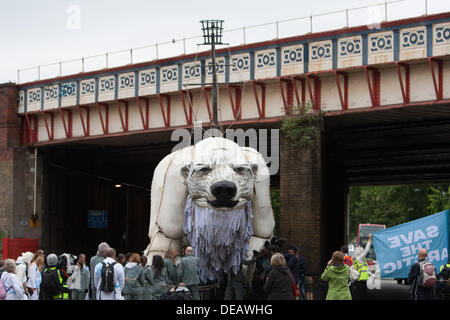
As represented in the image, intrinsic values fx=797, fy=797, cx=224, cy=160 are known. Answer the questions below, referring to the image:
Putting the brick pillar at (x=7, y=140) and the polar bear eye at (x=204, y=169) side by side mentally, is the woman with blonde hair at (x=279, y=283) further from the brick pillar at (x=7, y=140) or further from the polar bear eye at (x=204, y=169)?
the brick pillar at (x=7, y=140)

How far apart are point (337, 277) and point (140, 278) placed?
3.23 meters

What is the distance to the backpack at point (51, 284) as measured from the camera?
14.4m

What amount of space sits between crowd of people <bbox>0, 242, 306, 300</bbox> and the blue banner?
2.48 m

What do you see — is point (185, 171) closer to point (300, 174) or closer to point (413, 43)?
point (413, 43)

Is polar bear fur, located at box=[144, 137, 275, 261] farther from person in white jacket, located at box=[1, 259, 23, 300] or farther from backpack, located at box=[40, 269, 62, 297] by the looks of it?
person in white jacket, located at box=[1, 259, 23, 300]

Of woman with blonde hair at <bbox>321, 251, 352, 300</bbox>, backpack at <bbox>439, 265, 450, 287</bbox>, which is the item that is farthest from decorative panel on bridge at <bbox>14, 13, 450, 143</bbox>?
woman with blonde hair at <bbox>321, 251, 352, 300</bbox>

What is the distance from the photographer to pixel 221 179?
13.3 meters

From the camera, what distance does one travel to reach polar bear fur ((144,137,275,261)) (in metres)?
13.5

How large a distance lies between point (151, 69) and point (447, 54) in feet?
33.9

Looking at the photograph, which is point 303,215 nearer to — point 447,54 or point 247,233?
point 447,54

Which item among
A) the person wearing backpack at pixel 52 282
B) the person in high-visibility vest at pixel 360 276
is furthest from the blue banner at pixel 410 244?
the person wearing backpack at pixel 52 282

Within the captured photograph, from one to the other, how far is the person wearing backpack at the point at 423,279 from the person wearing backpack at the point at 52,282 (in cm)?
642

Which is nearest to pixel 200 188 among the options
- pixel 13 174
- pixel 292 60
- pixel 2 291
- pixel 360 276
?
pixel 2 291
